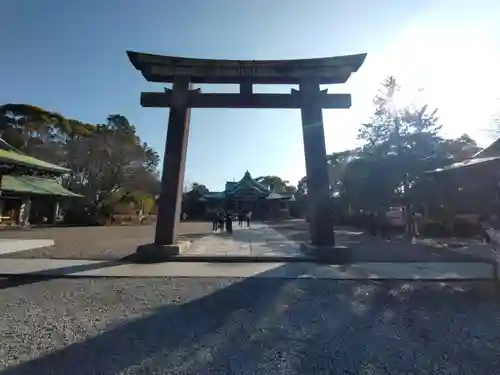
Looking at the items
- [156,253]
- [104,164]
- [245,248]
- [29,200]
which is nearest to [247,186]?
[104,164]

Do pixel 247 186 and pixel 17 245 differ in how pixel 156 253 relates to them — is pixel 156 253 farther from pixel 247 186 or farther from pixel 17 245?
pixel 247 186

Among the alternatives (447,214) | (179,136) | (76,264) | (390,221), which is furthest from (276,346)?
(447,214)

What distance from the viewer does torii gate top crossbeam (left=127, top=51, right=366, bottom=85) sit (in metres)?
9.16

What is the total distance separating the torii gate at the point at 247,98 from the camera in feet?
29.4

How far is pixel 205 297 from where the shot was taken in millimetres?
5102

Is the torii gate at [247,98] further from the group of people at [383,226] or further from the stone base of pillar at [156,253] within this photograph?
the group of people at [383,226]

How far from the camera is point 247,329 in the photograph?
3.74 metres

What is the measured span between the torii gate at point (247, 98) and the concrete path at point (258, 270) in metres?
→ 1.52

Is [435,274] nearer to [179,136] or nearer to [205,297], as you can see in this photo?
[205,297]

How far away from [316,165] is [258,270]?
137 inches

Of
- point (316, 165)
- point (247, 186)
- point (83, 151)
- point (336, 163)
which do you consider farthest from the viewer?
point (336, 163)

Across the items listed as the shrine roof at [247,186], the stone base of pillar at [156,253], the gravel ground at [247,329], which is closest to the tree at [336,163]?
the shrine roof at [247,186]

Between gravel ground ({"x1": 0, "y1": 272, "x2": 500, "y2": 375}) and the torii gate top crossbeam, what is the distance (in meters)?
6.02

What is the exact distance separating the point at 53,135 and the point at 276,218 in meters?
28.0
